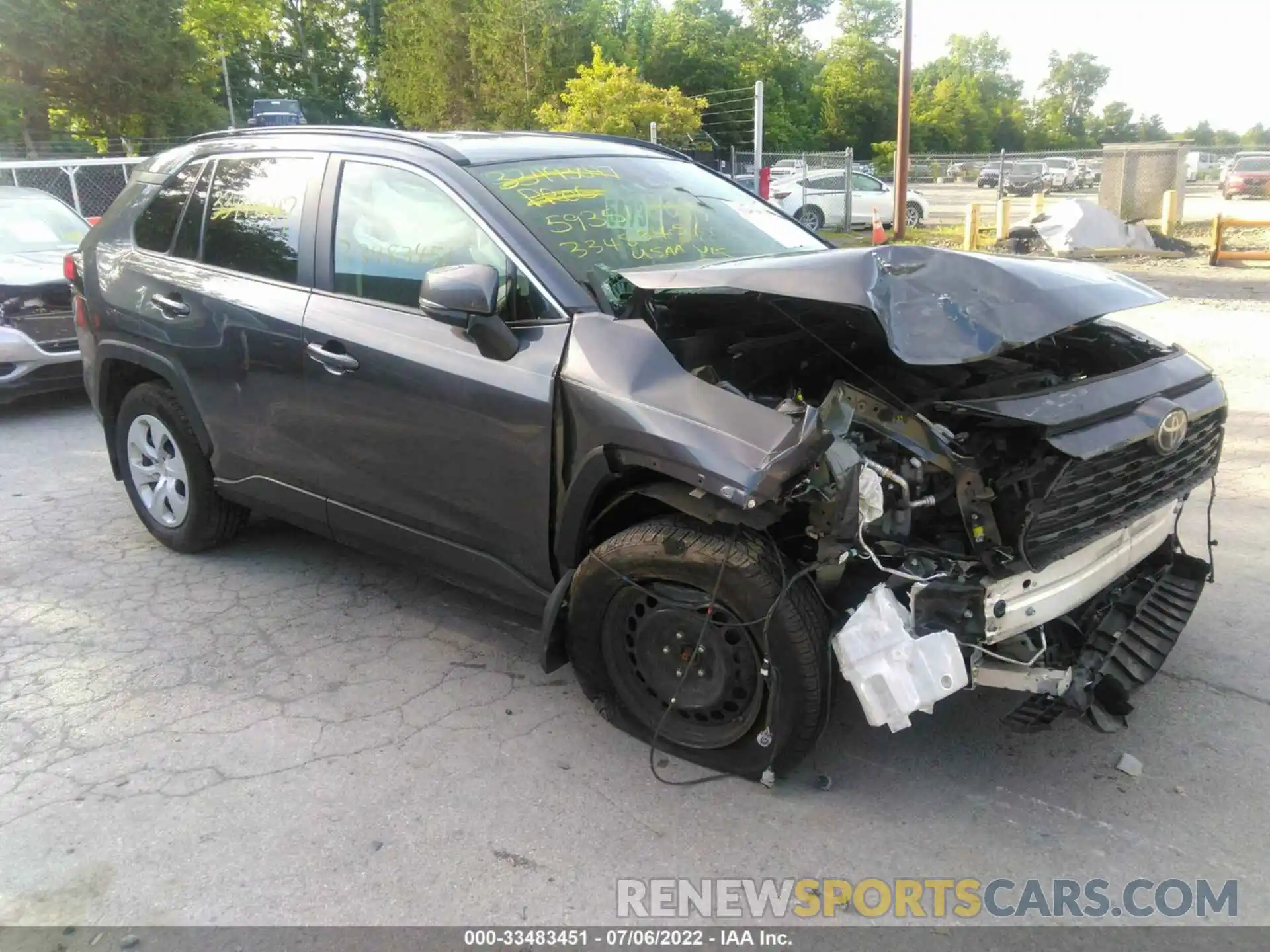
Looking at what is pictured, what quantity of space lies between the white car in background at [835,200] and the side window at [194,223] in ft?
60.9

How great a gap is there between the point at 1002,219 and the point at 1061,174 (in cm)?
1895

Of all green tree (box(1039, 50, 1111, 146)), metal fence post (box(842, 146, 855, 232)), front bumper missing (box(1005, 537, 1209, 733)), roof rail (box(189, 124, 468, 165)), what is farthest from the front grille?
green tree (box(1039, 50, 1111, 146))

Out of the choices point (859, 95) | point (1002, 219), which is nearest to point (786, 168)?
point (1002, 219)

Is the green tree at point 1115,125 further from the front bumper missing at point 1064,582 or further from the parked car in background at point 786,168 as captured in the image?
the front bumper missing at point 1064,582

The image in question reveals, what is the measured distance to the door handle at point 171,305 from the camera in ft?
14.3

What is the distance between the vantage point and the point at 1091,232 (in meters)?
15.8

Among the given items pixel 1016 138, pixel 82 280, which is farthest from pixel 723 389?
pixel 1016 138

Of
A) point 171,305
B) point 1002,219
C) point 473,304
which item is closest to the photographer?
point 473,304

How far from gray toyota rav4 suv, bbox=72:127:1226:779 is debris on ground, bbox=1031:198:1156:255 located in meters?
13.6

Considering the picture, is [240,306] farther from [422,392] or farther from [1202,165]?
[1202,165]

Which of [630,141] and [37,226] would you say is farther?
[37,226]

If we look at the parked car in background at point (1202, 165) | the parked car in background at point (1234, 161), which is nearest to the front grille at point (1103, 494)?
the parked car in background at point (1234, 161)

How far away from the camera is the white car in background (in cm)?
2283

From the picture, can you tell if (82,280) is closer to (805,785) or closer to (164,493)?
(164,493)
